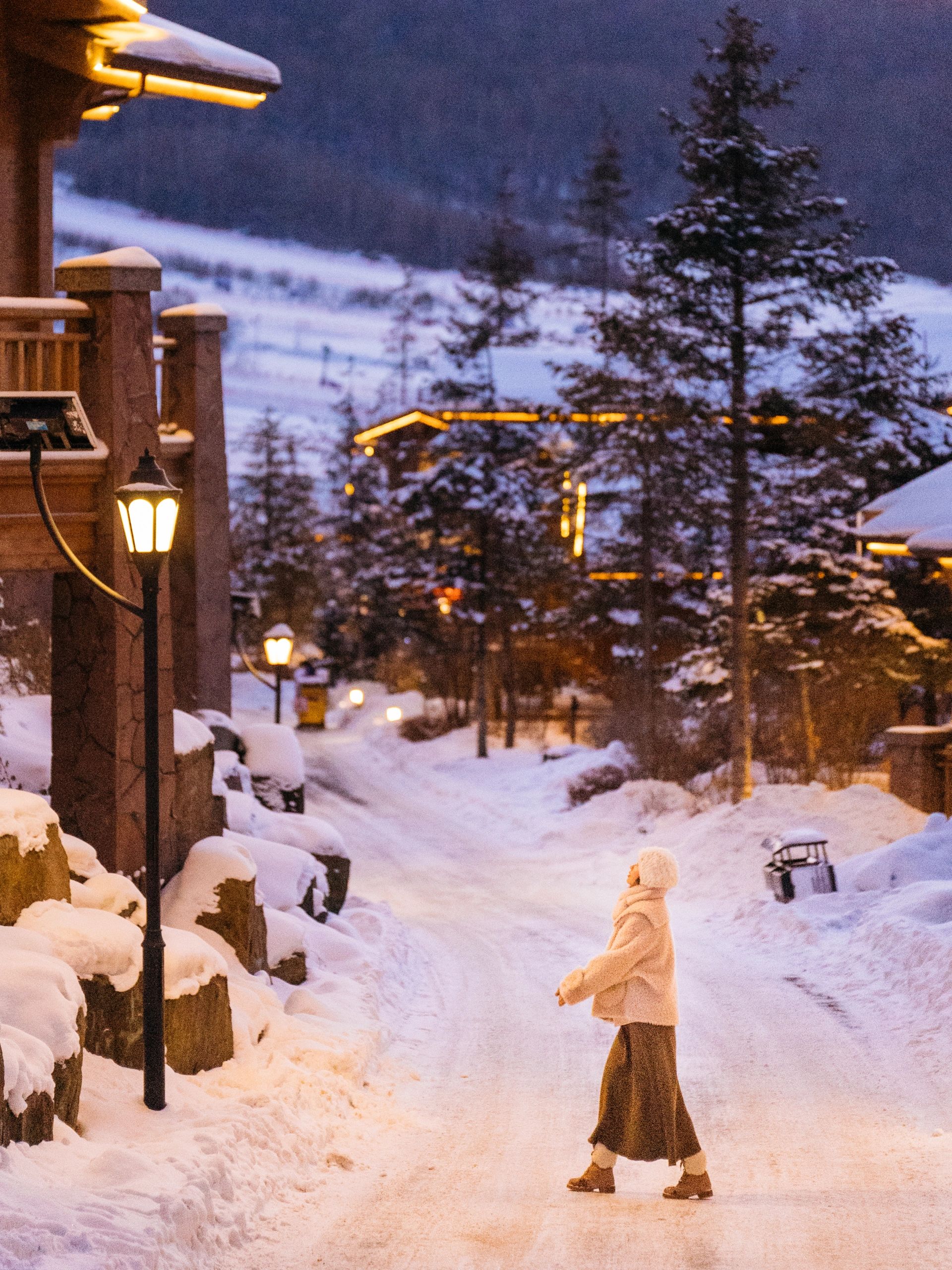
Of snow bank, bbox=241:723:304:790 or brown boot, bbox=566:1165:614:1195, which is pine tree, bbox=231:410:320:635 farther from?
brown boot, bbox=566:1165:614:1195

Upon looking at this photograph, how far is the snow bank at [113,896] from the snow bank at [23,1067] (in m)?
2.37

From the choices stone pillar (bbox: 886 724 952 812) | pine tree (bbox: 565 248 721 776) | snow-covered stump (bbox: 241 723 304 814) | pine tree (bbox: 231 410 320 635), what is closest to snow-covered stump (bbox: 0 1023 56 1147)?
snow-covered stump (bbox: 241 723 304 814)

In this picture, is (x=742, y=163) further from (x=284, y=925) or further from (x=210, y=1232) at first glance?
(x=210, y=1232)

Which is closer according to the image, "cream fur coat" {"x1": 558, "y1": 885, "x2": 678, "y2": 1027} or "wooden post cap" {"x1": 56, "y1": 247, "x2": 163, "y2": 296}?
"cream fur coat" {"x1": 558, "y1": 885, "x2": 678, "y2": 1027}

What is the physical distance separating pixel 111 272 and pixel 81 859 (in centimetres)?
422

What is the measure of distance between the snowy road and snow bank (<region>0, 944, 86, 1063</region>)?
1362 millimetres

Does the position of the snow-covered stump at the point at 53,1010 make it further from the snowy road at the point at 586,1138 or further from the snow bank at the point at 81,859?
the snow bank at the point at 81,859

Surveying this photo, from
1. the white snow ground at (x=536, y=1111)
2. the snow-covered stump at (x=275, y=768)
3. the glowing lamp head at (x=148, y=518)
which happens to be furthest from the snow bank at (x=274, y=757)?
the glowing lamp head at (x=148, y=518)

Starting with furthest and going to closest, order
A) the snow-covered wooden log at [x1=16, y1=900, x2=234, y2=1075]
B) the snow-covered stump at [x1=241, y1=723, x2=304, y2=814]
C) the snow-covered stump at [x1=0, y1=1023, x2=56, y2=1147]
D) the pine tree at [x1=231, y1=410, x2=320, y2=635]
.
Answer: the pine tree at [x1=231, y1=410, x2=320, y2=635] → the snow-covered stump at [x1=241, y1=723, x2=304, y2=814] → the snow-covered wooden log at [x1=16, y1=900, x2=234, y2=1075] → the snow-covered stump at [x1=0, y1=1023, x2=56, y2=1147]

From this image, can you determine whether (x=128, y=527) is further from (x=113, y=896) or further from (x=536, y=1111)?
(x=536, y=1111)

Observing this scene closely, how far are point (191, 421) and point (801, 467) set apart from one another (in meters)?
12.5

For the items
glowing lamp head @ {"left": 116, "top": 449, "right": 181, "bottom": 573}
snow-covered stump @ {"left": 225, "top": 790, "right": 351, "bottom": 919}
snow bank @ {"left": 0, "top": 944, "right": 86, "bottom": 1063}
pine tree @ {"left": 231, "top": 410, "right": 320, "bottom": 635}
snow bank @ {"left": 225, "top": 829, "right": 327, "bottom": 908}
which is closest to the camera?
snow bank @ {"left": 0, "top": 944, "right": 86, "bottom": 1063}

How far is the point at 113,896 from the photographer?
9180mm

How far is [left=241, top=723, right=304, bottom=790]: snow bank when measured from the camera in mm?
15938
